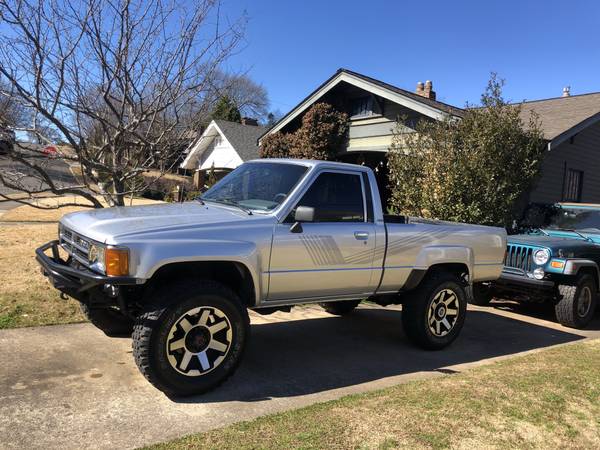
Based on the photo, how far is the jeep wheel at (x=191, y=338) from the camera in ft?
12.8

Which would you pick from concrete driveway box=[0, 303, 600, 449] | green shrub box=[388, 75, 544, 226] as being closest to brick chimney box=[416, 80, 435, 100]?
green shrub box=[388, 75, 544, 226]

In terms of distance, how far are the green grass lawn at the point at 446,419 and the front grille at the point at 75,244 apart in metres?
1.64

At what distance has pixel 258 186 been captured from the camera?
16.9ft

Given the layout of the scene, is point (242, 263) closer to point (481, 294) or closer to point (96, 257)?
point (96, 257)

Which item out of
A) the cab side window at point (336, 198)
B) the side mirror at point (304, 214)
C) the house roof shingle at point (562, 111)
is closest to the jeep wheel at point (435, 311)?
the cab side window at point (336, 198)

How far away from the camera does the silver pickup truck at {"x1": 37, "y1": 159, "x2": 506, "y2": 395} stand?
393cm

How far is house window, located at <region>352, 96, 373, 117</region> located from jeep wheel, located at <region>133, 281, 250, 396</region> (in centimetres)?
1141

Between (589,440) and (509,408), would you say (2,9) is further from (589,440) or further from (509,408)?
(589,440)

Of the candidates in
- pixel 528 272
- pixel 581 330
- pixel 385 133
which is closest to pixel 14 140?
pixel 528 272

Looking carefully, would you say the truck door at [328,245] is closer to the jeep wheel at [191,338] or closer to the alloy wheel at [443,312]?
the jeep wheel at [191,338]

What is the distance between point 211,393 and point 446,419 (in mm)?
1861

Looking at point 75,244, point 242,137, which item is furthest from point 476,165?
point 242,137

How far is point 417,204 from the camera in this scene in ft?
34.8

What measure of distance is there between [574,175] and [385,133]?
196 inches
